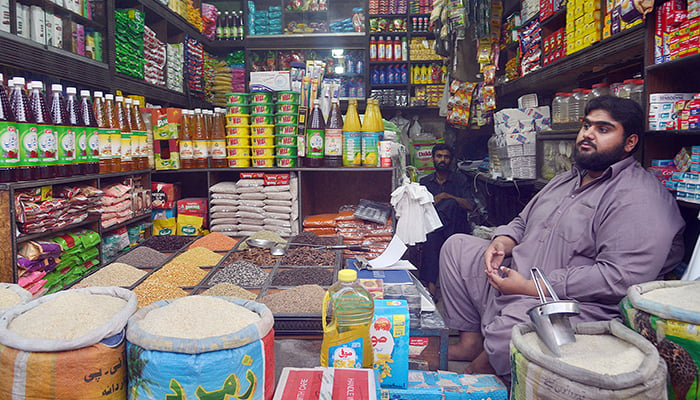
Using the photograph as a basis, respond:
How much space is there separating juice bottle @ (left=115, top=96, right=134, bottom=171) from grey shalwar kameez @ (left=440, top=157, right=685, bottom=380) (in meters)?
1.99

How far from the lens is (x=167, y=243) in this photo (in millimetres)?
2529

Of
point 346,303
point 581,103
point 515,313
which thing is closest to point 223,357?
point 346,303

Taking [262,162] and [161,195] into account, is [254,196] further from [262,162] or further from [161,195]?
[161,195]

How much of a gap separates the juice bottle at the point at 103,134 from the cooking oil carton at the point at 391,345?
196 cm

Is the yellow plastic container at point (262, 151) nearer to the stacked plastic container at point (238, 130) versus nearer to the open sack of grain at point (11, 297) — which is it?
the stacked plastic container at point (238, 130)

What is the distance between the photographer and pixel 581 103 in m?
3.07

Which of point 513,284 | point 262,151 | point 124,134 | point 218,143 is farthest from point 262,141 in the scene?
point 513,284

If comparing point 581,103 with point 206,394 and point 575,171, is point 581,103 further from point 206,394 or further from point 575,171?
point 206,394

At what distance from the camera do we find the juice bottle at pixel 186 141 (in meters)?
3.06

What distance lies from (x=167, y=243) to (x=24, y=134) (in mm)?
796

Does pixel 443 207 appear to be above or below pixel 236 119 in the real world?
below

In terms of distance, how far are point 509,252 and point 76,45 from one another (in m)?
2.91

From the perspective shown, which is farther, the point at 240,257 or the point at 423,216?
the point at 423,216

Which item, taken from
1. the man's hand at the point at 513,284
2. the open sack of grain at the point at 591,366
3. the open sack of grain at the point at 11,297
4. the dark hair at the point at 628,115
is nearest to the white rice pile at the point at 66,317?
the open sack of grain at the point at 11,297
